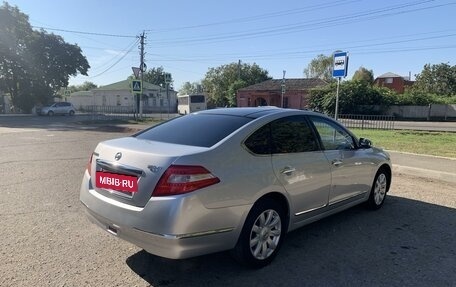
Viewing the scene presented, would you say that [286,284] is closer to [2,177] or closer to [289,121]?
[289,121]

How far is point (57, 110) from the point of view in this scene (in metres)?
42.4

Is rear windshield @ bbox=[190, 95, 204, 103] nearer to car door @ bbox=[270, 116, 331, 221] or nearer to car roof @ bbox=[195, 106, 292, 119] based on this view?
car roof @ bbox=[195, 106, 292, 119]

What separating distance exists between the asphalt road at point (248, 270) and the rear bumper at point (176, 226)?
406 millimetres

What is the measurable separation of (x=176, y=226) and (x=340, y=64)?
9639 mm

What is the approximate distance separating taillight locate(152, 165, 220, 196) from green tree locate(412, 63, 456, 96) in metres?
66.0

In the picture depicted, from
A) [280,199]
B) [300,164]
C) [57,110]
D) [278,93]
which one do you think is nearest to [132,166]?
[280,199]

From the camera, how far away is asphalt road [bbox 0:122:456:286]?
11.6 feet

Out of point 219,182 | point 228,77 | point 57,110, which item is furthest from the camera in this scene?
point 228,77

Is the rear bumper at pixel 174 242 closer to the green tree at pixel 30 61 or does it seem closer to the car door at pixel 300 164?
the car door at pixel 300 164

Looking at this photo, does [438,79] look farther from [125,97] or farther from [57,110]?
[57,110]

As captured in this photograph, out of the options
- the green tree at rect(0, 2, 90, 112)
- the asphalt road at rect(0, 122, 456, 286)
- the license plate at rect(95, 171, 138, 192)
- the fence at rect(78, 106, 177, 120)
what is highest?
the green tree at rect(0, 2, 90, 112)

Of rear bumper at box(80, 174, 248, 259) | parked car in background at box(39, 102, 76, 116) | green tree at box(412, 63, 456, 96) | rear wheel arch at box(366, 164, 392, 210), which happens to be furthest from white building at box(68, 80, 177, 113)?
rear bumper at box(80, 174, 248, 259)

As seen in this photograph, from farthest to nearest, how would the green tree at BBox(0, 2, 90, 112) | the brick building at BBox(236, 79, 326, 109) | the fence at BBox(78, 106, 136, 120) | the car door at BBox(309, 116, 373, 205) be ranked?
Answer: the brick building at BBox(236, 79, 326, 109) → the green tree at BBox(0, 2, 90, 112) → the fence at BBox(78, 106, 136, 120) → the car door at BBox(309, 116, 373, 205)

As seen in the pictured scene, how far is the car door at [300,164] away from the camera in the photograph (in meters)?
3.99
